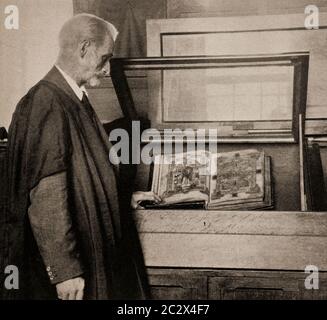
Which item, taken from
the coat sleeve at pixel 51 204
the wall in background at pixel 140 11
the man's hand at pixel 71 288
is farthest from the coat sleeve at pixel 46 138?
the wall in background at pixel 140 11

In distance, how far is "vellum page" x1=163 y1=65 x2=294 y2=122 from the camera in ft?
6.98

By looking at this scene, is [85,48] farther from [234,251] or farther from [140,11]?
[234,251]

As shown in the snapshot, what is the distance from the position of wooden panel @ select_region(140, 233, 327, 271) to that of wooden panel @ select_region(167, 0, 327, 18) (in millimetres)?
1015

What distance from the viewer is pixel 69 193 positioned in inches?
62.6

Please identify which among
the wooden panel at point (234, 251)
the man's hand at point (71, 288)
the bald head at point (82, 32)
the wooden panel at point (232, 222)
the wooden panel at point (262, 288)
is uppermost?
the bald head at point (82, 32)

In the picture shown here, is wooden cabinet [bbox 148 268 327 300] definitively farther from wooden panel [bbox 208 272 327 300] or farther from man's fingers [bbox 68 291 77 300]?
man's fingers [bbox 68 291 77 300]

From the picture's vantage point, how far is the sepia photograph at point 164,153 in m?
1.60

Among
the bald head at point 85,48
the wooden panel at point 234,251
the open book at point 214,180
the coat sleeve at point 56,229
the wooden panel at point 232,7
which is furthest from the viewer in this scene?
the wooden panel at point 232,7

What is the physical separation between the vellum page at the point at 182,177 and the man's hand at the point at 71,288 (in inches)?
19.9

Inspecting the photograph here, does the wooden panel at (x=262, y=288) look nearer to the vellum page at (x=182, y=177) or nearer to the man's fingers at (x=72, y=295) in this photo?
the vellum page at (x=182, y=177)

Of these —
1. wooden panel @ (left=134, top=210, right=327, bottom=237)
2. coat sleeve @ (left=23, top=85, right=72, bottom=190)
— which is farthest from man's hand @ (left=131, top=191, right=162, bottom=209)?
coat sleeve @ (left=23, top=85, right=72, bottom=190)

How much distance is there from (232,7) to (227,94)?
380 mm
